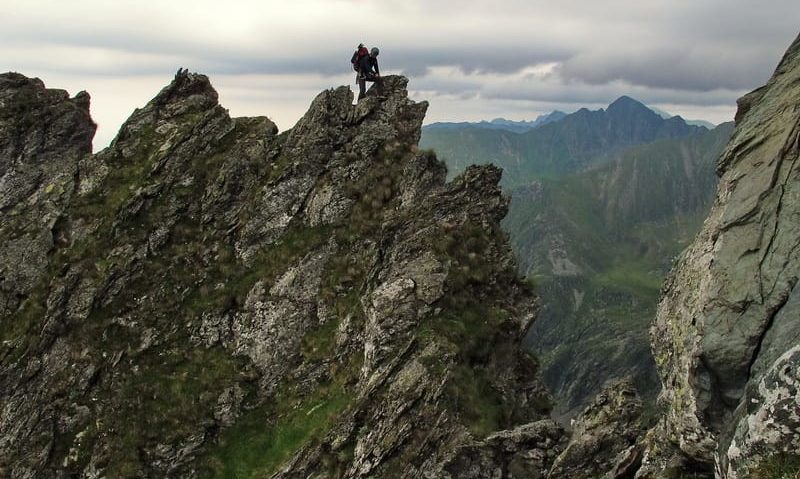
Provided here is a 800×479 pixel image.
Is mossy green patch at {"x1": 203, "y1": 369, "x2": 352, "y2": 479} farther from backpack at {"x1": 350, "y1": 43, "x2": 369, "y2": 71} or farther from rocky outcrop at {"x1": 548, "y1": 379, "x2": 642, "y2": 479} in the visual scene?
backpack at {"x1": 350, "y1": 43, "x2": 369, "y2": 71}

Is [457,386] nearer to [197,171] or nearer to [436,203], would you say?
[436,203]

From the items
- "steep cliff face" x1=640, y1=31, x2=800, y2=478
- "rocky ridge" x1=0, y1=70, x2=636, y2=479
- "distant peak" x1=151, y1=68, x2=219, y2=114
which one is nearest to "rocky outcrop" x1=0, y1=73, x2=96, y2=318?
"rocky ridge" x1=0, y1=70, x2=636, y2=479

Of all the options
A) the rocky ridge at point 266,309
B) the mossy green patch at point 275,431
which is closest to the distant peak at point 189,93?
the rocky ridge at point 266,309

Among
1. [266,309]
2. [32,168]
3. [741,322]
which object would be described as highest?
[32,168]

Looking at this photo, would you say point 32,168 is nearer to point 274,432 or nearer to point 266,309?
point 266,309

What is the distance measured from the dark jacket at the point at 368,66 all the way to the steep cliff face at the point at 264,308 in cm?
154

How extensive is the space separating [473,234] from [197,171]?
73.4 feet

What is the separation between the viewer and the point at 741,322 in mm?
14781

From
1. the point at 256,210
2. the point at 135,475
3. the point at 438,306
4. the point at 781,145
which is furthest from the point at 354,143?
the point at 781,145

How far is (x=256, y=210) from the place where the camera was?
39.2 meters

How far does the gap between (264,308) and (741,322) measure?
28.0 meters

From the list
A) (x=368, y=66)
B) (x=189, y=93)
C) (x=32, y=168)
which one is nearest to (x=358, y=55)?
(x=368, y=66)

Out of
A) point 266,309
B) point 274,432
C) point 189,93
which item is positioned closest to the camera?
point 274,432

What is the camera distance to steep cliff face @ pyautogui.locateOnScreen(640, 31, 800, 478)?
12.6 m
